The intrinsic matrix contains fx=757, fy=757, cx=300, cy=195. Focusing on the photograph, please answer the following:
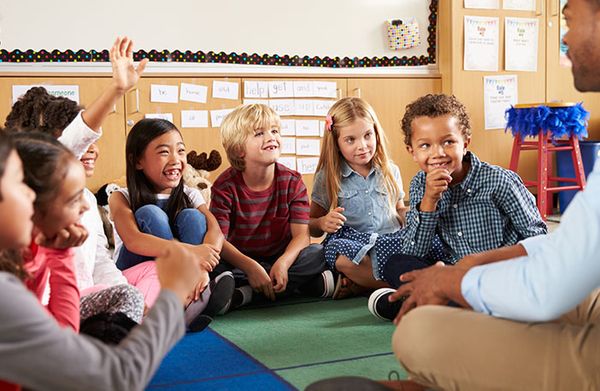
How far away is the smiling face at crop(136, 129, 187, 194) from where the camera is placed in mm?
2209

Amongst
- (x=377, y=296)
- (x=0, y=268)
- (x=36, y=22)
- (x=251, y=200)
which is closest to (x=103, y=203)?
(x=36, y=22)

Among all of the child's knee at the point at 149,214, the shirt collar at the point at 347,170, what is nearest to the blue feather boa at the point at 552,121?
the shirt collar at the point at 347,170

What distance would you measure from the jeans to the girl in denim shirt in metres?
0.47

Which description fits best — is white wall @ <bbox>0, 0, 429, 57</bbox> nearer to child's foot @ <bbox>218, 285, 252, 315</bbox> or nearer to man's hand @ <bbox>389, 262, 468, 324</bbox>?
child's foot @ <bbox>218, 285, 252, 315</bbox>

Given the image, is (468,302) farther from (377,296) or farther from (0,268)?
(377,296)

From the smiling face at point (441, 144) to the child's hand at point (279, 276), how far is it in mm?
560

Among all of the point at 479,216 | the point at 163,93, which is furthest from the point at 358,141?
the point at 163,93

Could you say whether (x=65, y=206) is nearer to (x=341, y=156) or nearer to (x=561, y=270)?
(x=561, y=270)

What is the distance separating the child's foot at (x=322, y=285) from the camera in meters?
2.40

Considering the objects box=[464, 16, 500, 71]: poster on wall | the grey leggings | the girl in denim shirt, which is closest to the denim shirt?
the girl in denim shirt

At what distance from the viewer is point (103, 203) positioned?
11.8 feet

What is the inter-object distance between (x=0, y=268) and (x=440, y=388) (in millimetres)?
685

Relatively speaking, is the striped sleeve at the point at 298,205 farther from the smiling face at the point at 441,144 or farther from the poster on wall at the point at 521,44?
the poster on wall at the point at 521,44

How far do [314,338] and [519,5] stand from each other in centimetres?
337
